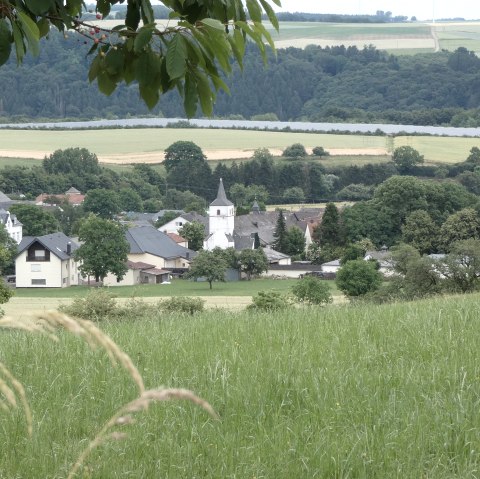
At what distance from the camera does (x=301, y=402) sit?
459 centimetres

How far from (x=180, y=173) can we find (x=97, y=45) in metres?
99.5

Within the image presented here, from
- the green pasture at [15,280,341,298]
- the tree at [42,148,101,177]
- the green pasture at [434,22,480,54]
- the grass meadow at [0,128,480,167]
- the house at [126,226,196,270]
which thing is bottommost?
the green pasture at [15,280,341,298]

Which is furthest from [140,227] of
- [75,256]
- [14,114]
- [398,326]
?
[398,326]

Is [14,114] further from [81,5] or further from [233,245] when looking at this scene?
[81,5]

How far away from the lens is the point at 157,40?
3.38 meters

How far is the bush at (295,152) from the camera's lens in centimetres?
10450

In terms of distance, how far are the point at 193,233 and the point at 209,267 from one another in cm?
2155

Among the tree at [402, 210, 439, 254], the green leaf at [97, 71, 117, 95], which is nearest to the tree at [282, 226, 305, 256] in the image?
the tree at [402, 210, 439, 254]

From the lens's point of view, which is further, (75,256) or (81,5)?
(75,256)

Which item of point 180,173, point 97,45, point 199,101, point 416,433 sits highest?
point 180,173

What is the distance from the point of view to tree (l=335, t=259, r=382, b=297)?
47.5 meters

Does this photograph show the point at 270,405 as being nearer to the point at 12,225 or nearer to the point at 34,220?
the point at 12,225

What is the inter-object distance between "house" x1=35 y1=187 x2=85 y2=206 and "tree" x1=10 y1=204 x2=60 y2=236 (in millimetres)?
10391

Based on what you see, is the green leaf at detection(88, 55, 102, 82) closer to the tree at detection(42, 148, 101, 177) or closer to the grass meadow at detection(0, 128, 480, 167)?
the grass meadow at detection(0, 128, 480, 167)
